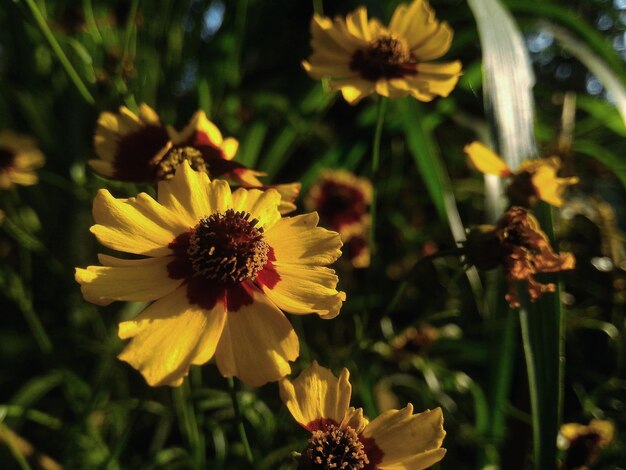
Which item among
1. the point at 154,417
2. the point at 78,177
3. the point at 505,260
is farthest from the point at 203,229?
the point at 154,417

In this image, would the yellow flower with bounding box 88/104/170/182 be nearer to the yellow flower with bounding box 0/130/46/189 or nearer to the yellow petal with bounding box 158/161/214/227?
the yellow petal with bounding box 158/161/214/227

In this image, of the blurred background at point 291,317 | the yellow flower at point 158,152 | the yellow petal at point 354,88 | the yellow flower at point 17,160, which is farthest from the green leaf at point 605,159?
the yellow flower at point 17,160

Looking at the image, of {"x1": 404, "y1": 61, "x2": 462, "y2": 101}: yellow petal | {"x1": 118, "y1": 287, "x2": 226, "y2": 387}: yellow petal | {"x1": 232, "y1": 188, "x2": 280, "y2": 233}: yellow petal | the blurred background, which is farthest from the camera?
the blurred background

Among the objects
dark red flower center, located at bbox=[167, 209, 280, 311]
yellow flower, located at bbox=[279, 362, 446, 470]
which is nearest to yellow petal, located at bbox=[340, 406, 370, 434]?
yellow flower, located at bbox=[279, 362, 446, 470]

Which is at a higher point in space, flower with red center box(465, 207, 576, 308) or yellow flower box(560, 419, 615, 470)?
flower with red center box(465, 207, 576, 308)

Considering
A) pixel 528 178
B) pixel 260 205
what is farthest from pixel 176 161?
pixel 528 178

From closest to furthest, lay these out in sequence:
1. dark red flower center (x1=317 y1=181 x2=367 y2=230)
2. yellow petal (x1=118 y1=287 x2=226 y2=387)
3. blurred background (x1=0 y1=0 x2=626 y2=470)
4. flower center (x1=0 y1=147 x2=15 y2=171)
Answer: yellow petal (x1=118 y1=287 x2=226 y2=387)
blurred background (x1=0 y1=0 x2=626 y2=470)
flower center (x1=0 y1=147 x2=15 y2=171)
dark red flower center (x1=317 y1=181 x2=367 y2=230)

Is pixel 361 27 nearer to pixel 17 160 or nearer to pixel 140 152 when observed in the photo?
pixel 140 152

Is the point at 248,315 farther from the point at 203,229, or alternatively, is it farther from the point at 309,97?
the point at 309,97
